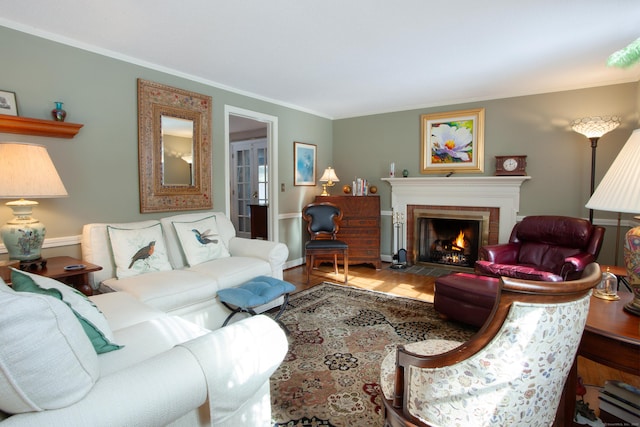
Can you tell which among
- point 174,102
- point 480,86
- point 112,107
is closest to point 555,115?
point 480,86

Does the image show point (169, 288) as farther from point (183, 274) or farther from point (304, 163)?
point (304, 163)

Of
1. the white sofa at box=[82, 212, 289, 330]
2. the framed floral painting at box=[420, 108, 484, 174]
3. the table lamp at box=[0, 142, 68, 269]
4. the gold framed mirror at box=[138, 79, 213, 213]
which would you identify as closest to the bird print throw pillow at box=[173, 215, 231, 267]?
the white sofa at box=[82, 212, 289, 330]

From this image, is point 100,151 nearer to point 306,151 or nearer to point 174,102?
point 174,102

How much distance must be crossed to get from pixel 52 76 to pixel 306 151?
332 centimetres

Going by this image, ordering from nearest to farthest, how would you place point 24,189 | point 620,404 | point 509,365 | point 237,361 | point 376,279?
1. point 509,365
2. point 237,361
3. point 620,404
4. point 24,189
5. point 376,279

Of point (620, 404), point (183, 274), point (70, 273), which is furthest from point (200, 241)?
point (620, 404)

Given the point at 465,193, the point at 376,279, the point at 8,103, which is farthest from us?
the point at 465,193

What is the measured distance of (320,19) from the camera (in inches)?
96.6

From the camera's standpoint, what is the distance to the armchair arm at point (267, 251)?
333cm

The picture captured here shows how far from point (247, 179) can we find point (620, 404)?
6541 millimetres

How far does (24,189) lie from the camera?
217 centimetres

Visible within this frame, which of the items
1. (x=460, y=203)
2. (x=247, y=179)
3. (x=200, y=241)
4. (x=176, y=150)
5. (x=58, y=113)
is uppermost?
(x=58, y=113)

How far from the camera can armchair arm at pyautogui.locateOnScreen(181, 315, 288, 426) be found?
3.83 ft

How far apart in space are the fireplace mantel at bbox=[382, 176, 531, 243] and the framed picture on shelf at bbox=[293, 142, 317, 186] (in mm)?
1183
